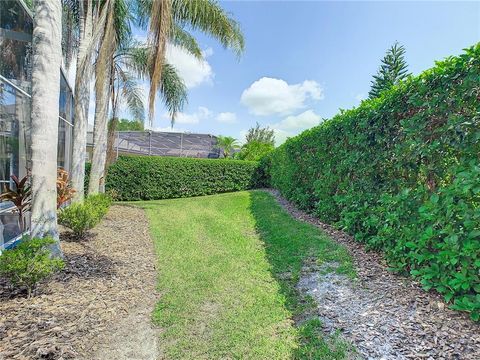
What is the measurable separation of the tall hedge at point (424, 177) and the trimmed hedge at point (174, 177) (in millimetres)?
8118

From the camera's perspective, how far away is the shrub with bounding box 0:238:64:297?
2.58 meters

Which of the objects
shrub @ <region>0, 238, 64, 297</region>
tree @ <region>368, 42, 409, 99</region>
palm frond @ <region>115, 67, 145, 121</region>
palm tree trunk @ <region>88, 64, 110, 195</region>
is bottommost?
shrub @ <region>0, 238, 64, 297</region>

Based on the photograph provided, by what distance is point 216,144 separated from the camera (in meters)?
19.2

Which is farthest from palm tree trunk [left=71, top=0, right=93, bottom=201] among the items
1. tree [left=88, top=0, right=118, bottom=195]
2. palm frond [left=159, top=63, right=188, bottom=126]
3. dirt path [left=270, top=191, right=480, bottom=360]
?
dirt path [left=270, top=191, right=480, bottom=360]

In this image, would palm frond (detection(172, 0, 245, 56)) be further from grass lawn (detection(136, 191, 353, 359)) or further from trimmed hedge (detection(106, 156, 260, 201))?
grass lawn (detection(136, 191, 353, 359))

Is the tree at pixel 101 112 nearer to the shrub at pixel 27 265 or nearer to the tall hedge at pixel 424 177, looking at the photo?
the shrub at pixel 27 265

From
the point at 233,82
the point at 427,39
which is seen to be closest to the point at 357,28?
the point at 427,39

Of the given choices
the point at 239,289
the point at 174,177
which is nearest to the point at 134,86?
the point at 174,177

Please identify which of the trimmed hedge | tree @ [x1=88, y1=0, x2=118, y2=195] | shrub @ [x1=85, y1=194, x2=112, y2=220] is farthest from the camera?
the trimmed hedge

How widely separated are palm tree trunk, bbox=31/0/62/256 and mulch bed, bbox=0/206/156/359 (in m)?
Answer: 0.73

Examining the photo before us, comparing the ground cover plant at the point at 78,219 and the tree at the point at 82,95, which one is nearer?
the ground cover plant at the point at 78,219

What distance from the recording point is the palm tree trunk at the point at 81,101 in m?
5.58

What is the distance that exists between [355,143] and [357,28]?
3.43 m

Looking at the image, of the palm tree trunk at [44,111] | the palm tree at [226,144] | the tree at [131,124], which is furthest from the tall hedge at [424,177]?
the palm tree at [226,144]
